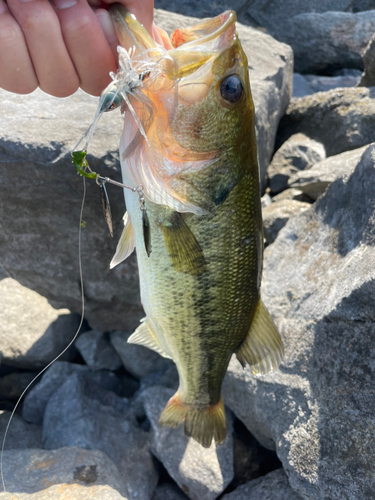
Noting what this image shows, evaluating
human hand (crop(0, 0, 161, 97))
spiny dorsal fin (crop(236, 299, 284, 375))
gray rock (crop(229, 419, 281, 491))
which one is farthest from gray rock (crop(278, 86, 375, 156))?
human hand (crop(0, 0, 161, 97))

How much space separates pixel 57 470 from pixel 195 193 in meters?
2.19

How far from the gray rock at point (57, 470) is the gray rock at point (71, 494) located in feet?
0.07

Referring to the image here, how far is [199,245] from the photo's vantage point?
1731 mm

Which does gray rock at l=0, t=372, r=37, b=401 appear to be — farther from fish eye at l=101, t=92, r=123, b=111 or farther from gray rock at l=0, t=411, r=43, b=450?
fish eye at l=101, t=92, r=123, b=111

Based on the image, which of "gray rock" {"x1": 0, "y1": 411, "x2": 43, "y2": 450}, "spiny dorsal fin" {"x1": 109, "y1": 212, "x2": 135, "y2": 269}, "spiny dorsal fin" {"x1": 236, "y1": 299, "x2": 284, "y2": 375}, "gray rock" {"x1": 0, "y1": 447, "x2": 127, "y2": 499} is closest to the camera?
"spiny dorsal fin" {"x1": 109, "y1": 212, "x2": 135, "y2": 269}

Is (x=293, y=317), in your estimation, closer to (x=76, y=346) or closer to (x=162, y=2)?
(x=76, y=346)

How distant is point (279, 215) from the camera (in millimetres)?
3842

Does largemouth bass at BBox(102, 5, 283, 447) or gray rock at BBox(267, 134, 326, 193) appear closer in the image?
largemouth bass at BBox(102, 5, 283, 447)

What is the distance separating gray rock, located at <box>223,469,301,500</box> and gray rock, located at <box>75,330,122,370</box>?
1.73 m

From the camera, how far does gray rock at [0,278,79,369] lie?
3805 millimetres

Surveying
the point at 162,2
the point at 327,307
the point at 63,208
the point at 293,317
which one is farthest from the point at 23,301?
the point at 162,2

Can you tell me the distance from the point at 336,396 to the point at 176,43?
206 cm

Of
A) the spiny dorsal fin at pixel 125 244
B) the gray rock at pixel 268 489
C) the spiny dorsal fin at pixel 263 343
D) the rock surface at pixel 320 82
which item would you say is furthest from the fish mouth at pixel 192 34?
the rock surface at pixel 320 82

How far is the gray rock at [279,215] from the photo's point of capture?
151 inches
